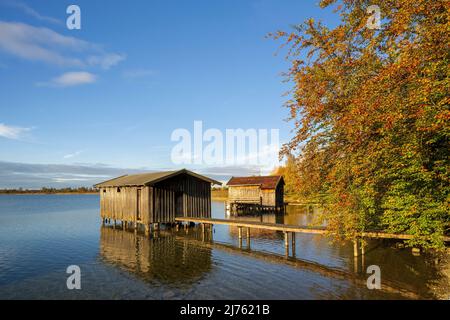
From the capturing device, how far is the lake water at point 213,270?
12.2m

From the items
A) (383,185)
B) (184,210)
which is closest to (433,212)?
(383,185)

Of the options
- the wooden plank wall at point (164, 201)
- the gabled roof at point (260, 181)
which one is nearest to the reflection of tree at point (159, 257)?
the wooden plank wall at point (164, 201)

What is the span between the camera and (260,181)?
4869 centimetres

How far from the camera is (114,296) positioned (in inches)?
476

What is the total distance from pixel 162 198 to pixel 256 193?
2280 centimetres

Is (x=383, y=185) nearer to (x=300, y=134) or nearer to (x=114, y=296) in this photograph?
(x=300, y=134)

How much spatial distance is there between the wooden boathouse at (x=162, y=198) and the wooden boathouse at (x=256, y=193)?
1795 centimetres

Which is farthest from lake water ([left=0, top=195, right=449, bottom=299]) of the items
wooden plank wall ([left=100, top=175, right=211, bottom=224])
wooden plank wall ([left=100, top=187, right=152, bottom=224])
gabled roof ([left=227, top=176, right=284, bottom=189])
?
gabled roof ([left=227, top=176, right=284, bottom=189])

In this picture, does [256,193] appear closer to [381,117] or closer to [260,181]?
[260,181]

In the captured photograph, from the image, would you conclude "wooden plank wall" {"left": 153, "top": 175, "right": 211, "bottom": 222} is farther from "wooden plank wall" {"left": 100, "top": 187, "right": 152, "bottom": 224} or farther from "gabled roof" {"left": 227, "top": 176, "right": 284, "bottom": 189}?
"gabled roof" {"left": 227, "top": 176, "right": 284, "bottom": 189}

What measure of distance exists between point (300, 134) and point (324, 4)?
589 centimetres

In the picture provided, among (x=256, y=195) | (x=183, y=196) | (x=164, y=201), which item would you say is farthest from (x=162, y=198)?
(x=256, y=195)

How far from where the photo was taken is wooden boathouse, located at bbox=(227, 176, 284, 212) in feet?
153
